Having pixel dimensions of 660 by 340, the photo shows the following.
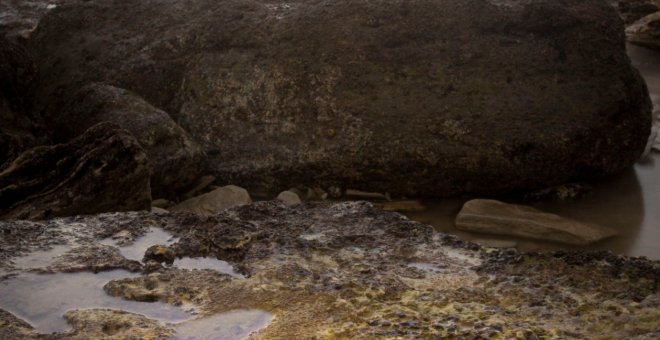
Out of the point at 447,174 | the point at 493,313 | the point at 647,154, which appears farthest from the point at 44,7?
the point at 493,313

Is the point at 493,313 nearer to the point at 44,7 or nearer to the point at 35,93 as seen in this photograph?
the point at 35,93

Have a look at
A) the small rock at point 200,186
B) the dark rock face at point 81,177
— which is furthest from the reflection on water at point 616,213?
the dark rock face at point 81,177

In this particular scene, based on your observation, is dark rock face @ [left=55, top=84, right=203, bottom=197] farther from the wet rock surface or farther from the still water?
→ the wet rock surface

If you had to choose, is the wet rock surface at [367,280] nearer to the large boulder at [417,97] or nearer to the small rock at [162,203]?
the small rock at [162,203]

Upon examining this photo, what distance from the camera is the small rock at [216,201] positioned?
16.7 ft

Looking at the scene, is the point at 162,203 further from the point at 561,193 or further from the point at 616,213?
the point at 616,213

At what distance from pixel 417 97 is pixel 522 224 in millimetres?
1032

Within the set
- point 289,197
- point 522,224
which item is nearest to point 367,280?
point 522,224

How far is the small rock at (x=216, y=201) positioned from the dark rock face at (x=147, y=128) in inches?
7.3

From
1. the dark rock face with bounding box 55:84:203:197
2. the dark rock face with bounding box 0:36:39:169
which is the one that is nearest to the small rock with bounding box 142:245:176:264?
the dark rock face with bounding box 55:84:203:197

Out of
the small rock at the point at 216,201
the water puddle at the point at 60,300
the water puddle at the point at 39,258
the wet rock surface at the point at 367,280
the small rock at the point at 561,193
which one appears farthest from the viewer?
the small rock at the point at 561,193

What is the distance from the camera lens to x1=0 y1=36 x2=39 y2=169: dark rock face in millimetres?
5441

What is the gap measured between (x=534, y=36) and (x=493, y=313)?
3.05 meters

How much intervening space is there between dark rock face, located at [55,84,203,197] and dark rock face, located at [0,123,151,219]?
0.72 meters
